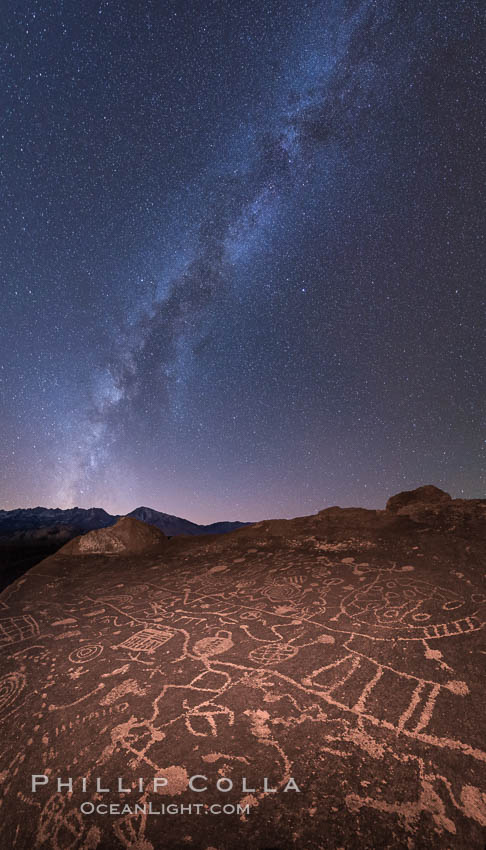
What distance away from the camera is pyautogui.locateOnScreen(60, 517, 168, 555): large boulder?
6605 mm

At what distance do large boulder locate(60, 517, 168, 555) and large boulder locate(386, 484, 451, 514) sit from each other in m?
4.25

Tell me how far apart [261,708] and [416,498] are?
17.1 ft

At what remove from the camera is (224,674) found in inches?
97.0

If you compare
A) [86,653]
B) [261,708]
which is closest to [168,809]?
[261,708]

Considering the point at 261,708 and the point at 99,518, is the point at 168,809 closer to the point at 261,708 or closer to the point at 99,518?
the point at 261,708

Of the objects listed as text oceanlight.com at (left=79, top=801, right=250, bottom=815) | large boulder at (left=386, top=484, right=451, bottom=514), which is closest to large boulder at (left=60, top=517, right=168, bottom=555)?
large boulder at (left=386, top=484, right=451, bottom=514)

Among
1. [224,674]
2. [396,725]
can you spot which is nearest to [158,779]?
[224,674]

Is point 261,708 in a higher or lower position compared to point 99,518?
→ lower

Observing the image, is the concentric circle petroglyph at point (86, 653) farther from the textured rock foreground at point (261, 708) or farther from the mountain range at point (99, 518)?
the mountain range at point (99, 518)

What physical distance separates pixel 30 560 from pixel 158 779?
9670mm

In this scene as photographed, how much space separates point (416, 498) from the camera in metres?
6.36

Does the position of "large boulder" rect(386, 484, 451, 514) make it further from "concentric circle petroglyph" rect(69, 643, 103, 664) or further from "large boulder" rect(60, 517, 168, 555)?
"concentric circle petroglyph" rect(69, 643, 103, 664)

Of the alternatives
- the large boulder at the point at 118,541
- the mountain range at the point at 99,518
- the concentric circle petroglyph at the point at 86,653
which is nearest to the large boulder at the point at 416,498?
the large boulder at the point at 118,541

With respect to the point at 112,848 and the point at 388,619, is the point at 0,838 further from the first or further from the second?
the point at 388,619
